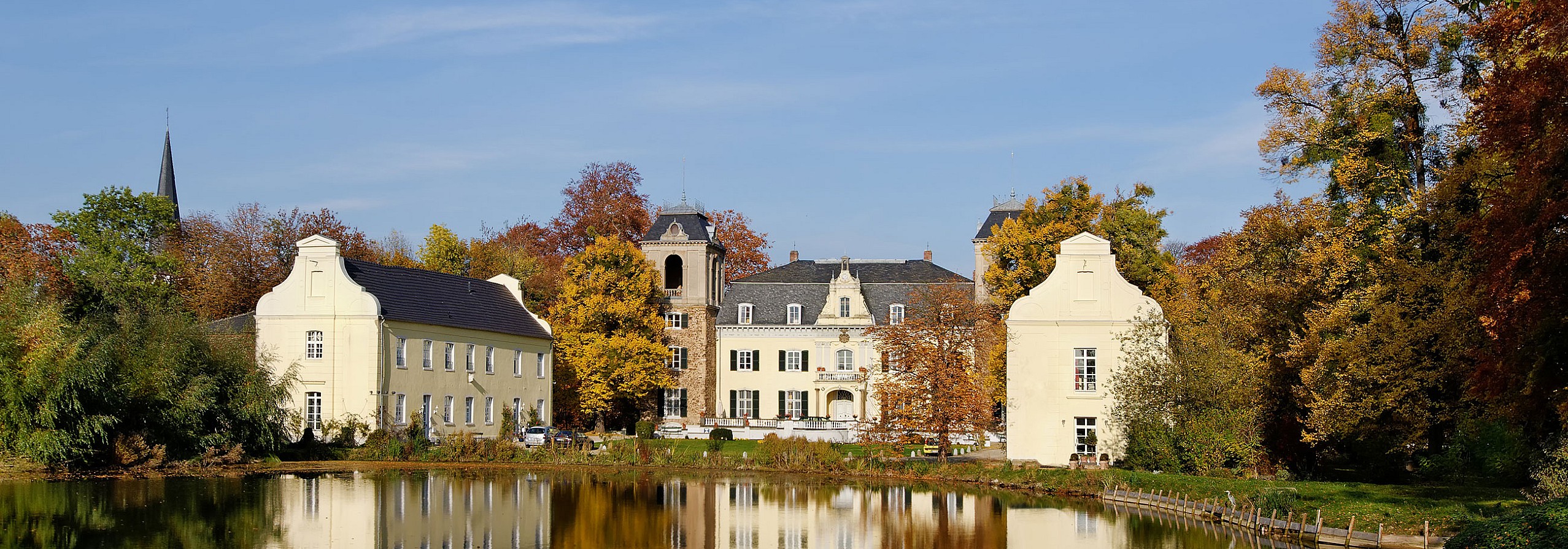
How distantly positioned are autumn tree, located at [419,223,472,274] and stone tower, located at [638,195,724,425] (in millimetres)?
8733

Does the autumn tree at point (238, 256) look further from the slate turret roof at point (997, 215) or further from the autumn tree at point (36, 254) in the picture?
the slate turret roof at point (997, 215)

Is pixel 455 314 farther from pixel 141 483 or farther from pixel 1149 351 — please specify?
pixel 1149 351

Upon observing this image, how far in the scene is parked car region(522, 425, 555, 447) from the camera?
4753 centimetres

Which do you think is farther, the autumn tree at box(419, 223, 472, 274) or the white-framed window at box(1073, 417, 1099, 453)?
the autumn tree at box(419, 223, 472, 274)

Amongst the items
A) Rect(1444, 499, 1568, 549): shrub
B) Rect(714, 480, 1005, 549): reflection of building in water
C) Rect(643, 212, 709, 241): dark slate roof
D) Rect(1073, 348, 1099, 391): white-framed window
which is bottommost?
Rect(714, 480, 1005, 549): reflection of building in water

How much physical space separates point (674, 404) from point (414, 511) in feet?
112

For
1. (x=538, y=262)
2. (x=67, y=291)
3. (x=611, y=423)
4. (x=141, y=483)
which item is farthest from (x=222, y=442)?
(x=538, y=262)

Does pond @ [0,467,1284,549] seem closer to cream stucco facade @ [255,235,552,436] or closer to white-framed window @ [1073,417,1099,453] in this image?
white-framed window @ [1073,417,1099,453]

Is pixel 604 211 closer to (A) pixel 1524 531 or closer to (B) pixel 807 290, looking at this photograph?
(B) pixel 807 290

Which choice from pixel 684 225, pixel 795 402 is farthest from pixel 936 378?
pixel 684 225

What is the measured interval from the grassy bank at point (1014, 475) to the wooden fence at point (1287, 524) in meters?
0.30

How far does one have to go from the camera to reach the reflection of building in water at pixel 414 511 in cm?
2230

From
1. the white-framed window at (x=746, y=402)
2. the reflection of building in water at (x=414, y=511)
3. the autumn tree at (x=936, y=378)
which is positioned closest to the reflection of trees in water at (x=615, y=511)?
the reflection of building in water at (x=414, y=511)

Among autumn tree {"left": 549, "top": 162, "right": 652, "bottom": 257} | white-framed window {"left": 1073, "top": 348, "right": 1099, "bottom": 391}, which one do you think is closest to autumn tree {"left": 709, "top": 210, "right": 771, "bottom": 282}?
autumn tree {"left": 549, "top": 162, "right": 652, "bottom": 257}
